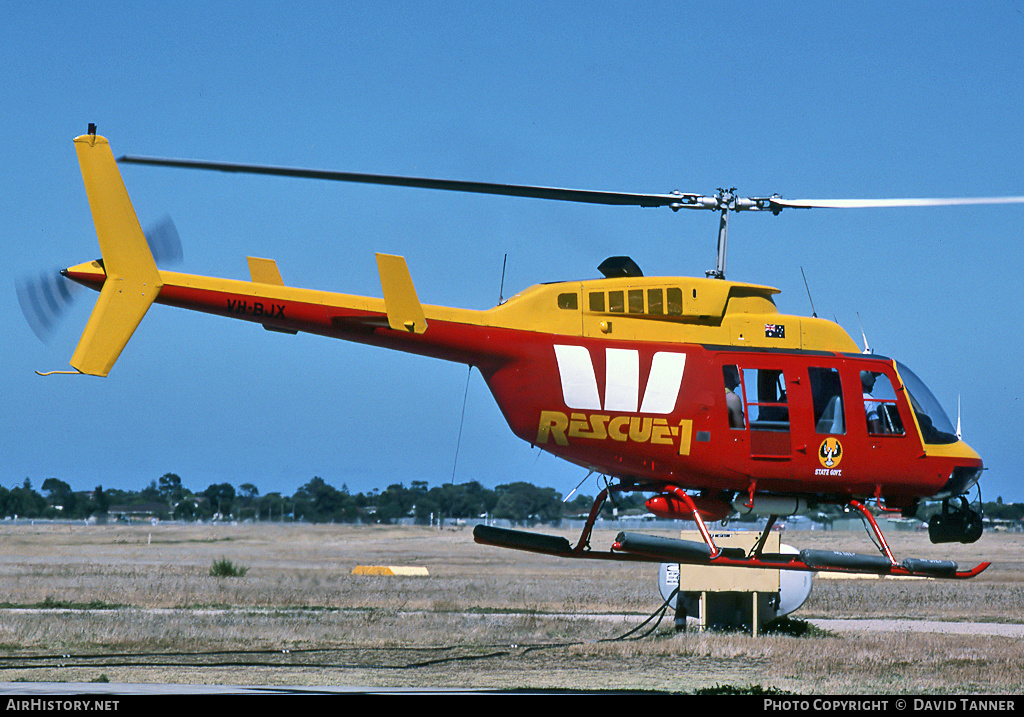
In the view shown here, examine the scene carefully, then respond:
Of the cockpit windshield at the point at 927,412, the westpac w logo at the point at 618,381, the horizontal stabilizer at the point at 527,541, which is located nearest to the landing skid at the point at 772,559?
the horizontal stabilizer at the point at 527,541

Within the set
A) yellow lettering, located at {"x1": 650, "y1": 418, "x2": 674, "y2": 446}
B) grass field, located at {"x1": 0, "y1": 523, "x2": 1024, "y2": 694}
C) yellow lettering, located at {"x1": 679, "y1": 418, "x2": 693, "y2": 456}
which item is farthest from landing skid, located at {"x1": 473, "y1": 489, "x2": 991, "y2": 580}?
grass field, located at {"x1": 0, "y1": 523, "x2": 1024, "y2": 694}

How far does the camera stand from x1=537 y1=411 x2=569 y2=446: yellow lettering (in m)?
15.5

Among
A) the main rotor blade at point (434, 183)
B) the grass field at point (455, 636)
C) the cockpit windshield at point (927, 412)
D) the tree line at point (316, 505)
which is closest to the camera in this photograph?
the main rotor blade at point (434, 183)

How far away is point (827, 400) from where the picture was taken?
16203 mm

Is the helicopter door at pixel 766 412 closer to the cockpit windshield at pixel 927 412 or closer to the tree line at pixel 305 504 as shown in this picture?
the cockpit windshield at pixel 927 412

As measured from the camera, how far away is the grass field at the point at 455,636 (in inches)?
792

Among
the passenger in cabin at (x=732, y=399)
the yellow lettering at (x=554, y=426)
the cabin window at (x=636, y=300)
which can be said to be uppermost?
the cabin window at (x=636, y=300)

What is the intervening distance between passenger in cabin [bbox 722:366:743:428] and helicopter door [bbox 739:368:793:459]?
85 mm

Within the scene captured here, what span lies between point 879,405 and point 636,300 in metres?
4.08

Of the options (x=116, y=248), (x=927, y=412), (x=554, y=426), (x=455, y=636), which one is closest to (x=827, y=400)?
(x=927, y=412)

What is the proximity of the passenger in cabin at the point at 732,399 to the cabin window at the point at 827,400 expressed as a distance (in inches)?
44.5

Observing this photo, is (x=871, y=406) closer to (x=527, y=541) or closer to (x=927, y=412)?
(x=927, y=412)

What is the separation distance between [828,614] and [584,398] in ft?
70.9
